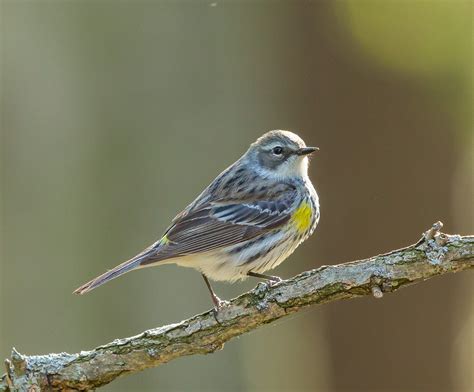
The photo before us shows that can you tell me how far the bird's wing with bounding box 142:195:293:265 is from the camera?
20.4ft

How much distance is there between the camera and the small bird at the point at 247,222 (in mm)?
6188

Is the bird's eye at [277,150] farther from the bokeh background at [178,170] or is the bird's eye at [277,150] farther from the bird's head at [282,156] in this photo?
the bokeh background at [178,170]

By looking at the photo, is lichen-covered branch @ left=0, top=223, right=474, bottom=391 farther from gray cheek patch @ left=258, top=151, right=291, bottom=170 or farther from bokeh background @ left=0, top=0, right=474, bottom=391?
bokeh background @ left=0, top=0, right=474, bottom=391

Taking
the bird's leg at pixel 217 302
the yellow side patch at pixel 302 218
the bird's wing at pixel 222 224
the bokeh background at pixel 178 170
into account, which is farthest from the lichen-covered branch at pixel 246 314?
the bokeh background at pixel 178 170

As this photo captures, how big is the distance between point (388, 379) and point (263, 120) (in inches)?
138

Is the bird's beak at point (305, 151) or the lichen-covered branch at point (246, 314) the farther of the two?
the bird's beak at point (305, 151)

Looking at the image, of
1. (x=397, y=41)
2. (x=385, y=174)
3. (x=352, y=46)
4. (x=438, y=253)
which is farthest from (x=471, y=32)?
(x=438, y=253)

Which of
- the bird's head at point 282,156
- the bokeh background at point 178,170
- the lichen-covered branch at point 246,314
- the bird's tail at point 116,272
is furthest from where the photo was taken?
the bokeh background at point 178,170

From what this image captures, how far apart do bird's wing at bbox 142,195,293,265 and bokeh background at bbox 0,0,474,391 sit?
2.88 metres

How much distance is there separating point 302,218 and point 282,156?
0.71m

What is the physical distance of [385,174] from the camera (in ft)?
31.8

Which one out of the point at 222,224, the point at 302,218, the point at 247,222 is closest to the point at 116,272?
the point at 222,224

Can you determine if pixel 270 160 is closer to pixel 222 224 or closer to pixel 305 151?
pixel 305 151

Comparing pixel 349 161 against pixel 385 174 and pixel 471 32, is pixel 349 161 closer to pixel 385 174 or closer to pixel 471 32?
pixel 385 174
